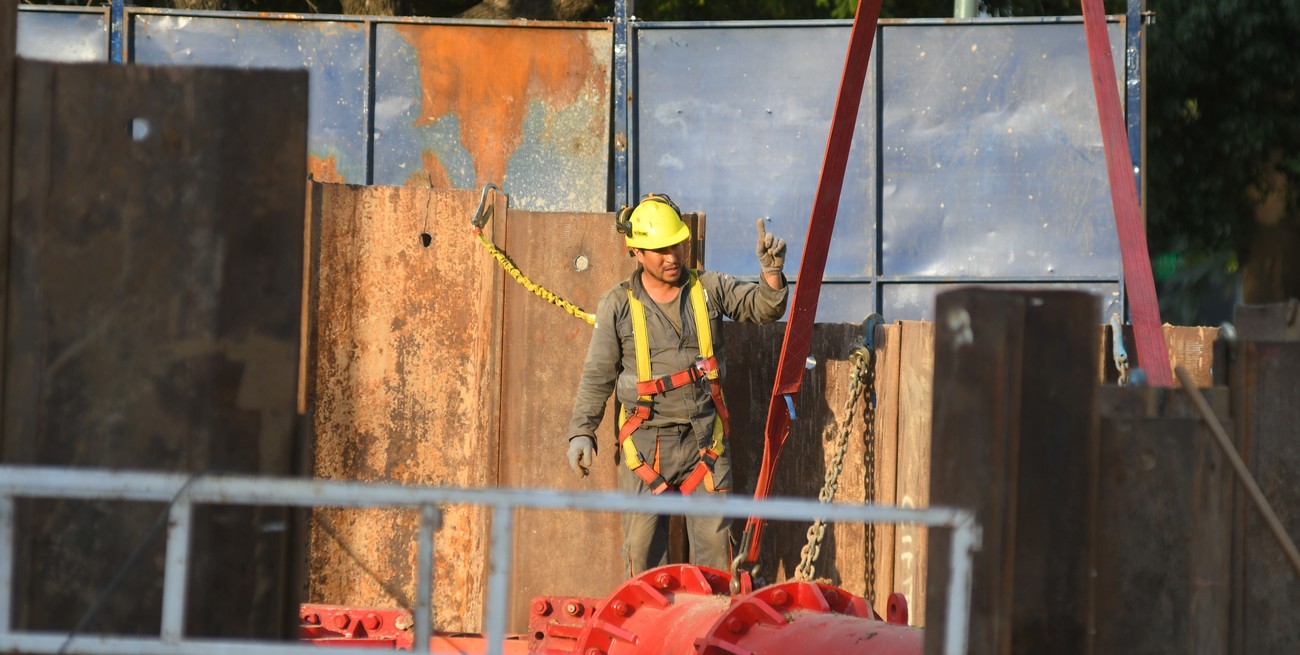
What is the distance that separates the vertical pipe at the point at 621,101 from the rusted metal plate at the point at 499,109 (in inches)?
4.1

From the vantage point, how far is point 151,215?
319 cm

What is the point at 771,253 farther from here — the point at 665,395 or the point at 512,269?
the point at 512,269

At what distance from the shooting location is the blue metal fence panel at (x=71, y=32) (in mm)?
10406

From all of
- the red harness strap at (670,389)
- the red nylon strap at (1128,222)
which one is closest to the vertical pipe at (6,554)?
the red nylon strap at (1128,222)

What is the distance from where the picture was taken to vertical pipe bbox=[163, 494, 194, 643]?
293 cm

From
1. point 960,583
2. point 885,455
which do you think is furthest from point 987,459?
point 885,455

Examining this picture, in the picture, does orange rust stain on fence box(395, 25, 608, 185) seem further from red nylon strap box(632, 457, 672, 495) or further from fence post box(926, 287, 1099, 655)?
fence post box(926, 287, 1099, 655)

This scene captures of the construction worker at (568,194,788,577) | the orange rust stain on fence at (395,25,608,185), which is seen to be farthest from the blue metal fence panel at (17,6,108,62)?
the construction worker at (568,194,788,577)

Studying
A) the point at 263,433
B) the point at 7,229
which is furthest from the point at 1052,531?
the point at 7,229

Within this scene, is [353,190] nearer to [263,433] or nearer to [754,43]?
[754,43]

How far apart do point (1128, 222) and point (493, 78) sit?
23.1ft

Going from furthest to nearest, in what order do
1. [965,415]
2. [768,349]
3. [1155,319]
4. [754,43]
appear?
[754,43]
[768,349]
[1155,319]
[965,415]

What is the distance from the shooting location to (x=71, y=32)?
1043 cm

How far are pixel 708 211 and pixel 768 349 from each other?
10.0 ft
